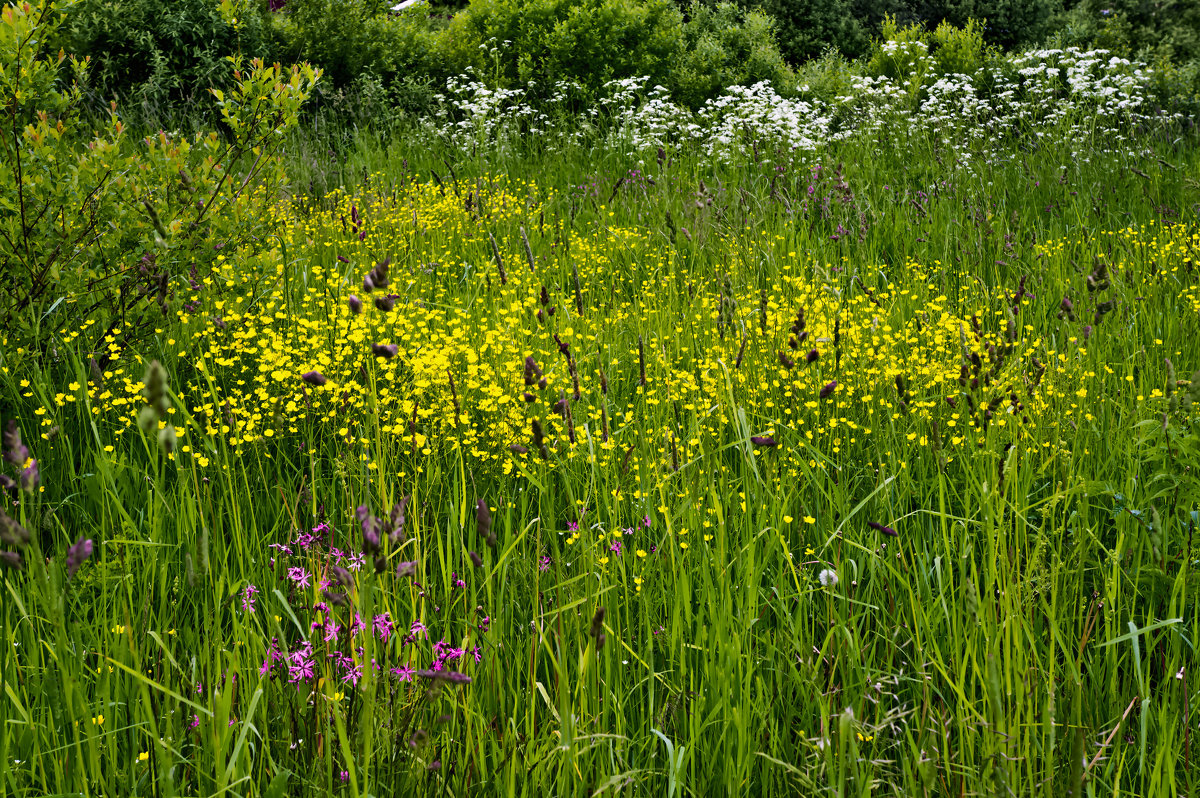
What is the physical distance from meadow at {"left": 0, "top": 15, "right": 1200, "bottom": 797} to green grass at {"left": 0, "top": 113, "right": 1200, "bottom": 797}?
2cm

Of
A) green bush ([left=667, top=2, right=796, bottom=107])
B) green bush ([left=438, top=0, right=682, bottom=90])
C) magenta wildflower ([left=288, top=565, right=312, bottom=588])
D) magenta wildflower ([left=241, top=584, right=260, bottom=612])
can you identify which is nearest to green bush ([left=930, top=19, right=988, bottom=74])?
green bush ([left=667, top=2, right=796, bottom=107])

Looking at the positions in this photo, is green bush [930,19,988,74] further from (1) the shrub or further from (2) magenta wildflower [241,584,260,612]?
(2) magenta wildflower [241,584,260,612]

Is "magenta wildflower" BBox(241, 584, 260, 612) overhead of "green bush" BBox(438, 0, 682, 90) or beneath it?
beneath

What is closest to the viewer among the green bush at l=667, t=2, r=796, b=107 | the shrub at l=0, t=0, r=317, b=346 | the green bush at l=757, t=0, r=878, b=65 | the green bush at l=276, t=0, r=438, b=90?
the shrub at l=0, t=0, r=317, b=346

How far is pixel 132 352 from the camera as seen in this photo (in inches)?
124

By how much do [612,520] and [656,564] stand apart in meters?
0.14

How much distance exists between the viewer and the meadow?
1.44 metres

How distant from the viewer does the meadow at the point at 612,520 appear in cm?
144

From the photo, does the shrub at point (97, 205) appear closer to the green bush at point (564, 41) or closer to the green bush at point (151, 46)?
the green bush at point (151, 46)

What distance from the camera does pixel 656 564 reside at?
203 cm

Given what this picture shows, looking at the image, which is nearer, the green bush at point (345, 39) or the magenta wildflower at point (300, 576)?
the magenta wildflower at point (300, 576)

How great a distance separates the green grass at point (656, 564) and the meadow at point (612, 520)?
18 millimetres

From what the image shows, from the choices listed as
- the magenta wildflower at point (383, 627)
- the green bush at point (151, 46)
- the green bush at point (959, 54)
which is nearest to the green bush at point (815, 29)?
the green bush at point (959, 54)

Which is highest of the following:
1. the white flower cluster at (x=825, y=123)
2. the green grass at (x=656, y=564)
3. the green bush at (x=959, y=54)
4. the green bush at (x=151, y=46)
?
the green bush at (x=151, y=46)
